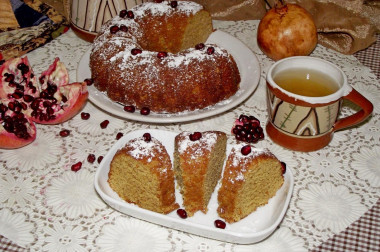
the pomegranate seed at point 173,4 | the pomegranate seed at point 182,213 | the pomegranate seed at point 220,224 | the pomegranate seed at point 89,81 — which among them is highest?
the pomegranate seed at point 173,4

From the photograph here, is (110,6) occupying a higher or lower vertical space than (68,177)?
higher

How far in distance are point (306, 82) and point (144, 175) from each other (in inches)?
35.0

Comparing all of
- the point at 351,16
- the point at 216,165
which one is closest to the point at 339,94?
the point at 216,165

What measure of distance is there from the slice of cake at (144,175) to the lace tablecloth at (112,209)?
90 millimetres

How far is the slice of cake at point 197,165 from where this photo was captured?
1.64 meters

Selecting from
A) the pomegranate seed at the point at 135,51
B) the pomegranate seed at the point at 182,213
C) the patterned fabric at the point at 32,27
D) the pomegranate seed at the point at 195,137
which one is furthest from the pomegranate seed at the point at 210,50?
the patterned fabric at the point at 32,27

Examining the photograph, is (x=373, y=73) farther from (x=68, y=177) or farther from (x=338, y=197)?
(x=68, y=177)

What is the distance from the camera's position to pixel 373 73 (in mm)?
2527

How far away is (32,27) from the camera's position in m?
2.75

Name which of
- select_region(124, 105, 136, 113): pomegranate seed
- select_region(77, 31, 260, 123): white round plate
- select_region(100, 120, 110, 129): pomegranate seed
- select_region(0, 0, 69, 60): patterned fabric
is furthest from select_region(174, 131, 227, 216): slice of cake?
select_region(0, 0, 69, 60): patterned fabric

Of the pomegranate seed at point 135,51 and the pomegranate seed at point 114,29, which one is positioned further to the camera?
the pomegranate seed at point 114,29

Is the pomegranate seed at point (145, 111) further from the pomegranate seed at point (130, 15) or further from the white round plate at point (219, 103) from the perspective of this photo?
the pomegranate seed at point (130, 15)

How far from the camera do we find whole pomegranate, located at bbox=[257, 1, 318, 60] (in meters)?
2.46

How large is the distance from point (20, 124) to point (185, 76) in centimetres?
81
